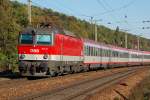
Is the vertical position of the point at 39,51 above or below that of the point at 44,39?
below

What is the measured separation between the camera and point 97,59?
157ft

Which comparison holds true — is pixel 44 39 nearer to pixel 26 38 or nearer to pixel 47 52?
pixel 47 52

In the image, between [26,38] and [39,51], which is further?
[26,38]

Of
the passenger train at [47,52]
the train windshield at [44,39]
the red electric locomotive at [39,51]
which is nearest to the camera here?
the red electric locomotive at [39,51]

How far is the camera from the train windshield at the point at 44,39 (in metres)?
28.1

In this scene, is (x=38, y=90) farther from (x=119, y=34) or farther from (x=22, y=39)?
(x=119, y=34)

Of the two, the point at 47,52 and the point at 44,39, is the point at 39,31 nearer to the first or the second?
the point at 44,39

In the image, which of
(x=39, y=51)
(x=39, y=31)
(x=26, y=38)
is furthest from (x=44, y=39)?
(x=26, y=38)

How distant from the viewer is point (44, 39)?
1110 inches

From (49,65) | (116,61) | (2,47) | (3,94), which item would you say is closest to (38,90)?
(3,94)

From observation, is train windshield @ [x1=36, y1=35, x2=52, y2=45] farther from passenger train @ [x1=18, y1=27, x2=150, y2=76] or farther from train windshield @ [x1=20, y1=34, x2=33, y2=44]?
train windshield @ [x1=20, y1=34, x2=33, y2=44]

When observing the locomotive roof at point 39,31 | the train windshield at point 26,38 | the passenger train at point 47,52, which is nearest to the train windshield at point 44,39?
the passenger train at point 47,52

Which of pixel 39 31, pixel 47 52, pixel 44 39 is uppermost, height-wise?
pixel 39 31

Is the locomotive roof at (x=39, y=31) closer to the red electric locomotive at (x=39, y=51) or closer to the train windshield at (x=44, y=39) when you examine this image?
the red electric locomotive at (x=39, y=51)
